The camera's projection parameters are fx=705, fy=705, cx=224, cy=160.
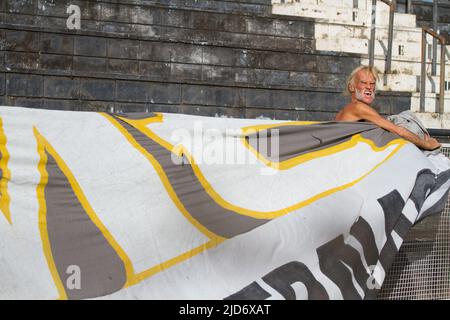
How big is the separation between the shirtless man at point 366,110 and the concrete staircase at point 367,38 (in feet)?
12.1

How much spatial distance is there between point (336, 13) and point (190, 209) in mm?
5568

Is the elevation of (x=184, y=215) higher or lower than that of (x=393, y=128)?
lower

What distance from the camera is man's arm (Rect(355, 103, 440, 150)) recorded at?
4.27m

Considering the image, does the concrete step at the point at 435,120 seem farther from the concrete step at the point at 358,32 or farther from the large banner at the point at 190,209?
the large banner at the point at 190,209

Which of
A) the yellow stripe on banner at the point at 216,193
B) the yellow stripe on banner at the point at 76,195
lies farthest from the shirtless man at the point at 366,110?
the yellow stripe on banner at the point at 76,195

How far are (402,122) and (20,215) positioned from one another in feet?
7.89

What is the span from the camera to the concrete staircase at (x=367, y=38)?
27.3 feet

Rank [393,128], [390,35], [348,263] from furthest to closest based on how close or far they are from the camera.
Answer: [390,35] < [393,128] < [348,263]

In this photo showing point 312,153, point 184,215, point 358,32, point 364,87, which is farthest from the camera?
point 358,32

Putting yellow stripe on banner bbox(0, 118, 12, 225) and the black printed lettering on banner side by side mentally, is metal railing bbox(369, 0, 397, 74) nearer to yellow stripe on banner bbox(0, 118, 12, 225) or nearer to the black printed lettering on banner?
the black printed lettering on banner

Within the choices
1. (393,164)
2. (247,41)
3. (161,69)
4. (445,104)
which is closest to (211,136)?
(393,164)

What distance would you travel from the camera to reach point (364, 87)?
4520 mm

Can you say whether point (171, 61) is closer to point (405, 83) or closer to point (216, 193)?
point (405, 83)

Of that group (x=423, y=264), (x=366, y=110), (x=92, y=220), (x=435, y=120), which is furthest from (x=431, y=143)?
(x=435, y=120)
